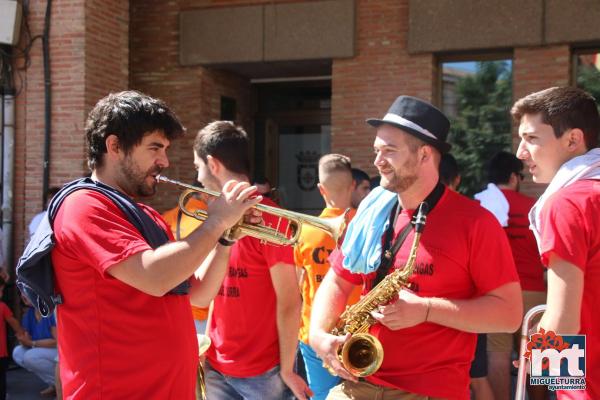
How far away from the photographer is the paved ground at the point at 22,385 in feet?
26.9

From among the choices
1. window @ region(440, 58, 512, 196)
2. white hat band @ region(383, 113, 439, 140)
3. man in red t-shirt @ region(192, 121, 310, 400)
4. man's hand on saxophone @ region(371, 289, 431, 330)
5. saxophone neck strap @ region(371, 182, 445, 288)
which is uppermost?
window @ region(440, 58, 512, 196)

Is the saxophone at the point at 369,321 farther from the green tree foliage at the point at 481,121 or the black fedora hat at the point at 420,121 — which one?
the green tree foliage at the point at 481,121

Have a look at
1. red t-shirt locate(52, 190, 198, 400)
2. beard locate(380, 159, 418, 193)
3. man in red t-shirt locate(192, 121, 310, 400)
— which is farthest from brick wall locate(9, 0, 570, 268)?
red t-shirt locate(52, 190, 198, 400)

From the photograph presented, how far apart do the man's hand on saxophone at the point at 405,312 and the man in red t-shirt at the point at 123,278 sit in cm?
77

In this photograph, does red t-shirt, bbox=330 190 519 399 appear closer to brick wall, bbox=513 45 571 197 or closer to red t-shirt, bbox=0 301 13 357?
red t-shirt, bbox=0 301 13 357

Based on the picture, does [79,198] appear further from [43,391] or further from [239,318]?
[43,391]

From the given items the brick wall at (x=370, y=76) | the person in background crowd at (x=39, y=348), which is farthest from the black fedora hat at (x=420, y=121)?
the brick wall at (x=370, y=76)

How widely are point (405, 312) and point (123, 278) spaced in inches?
45.9

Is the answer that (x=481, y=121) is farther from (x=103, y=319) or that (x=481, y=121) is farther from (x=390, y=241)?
(x=103, y=319)

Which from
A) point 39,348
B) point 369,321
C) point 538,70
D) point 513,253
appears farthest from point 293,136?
point 369,321

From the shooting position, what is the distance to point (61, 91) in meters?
9.85

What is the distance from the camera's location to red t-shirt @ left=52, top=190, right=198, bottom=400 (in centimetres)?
276

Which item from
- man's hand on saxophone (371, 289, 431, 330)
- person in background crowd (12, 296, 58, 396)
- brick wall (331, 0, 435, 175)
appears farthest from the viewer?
brick wall (331, 0, 435, 175)

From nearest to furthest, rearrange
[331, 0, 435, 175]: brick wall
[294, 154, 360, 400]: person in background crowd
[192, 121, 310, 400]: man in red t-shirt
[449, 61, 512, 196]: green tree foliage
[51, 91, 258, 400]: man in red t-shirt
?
1. [51, 91, 258, 400]: man in red t-shirt
2. [192, 121, 310, 400]: man in red t-shirt
3. [294, 154, 360, 400]: person in background crowd
4. [449, 61, 512, 196]: green tree foliage
5. [331, 0, 435, 175]: brick wall
